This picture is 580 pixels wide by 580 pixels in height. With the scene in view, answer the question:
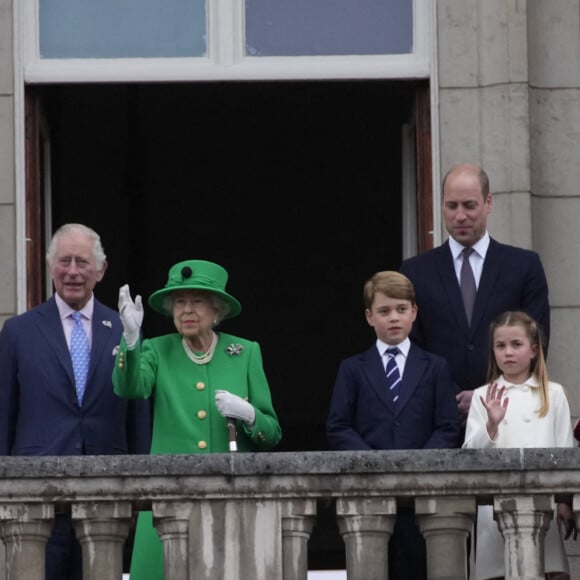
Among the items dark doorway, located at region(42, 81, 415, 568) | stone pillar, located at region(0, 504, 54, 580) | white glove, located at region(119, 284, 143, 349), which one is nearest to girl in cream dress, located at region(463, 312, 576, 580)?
white glove, located at region(119, 284, 143, 349)

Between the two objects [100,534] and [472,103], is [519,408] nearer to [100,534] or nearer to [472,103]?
[100,534]

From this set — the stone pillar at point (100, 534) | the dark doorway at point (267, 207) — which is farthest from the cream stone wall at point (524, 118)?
the dark doorway at point (267, 207)

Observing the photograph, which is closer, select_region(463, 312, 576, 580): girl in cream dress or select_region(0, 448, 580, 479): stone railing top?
select_region(0, 448, 580, 479): stone railing top

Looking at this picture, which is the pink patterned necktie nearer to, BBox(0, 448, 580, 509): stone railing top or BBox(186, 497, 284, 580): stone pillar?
BBox(0, 448, 580, 509): stone railing top

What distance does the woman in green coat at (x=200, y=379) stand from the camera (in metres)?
10.1

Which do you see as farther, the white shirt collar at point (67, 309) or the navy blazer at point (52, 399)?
the white shirt collar at point (67, 309)

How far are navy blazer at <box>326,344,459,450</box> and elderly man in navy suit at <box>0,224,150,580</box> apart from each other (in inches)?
35.0

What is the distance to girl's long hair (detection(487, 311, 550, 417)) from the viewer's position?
10047mm

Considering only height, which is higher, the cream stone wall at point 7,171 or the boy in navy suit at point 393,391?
the cream stone wall at point 7,171

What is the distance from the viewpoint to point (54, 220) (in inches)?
621

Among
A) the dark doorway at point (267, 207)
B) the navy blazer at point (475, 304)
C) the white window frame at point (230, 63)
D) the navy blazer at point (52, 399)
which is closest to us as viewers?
the navy blazer at point (52, 399)

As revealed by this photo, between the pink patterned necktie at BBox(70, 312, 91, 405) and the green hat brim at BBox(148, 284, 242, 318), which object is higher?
the green hat brim at BBox(148, 284, 242, 318)

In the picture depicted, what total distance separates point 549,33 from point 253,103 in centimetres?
485

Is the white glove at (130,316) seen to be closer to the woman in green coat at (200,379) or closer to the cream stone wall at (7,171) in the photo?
the woman in green coat at (200,379)
